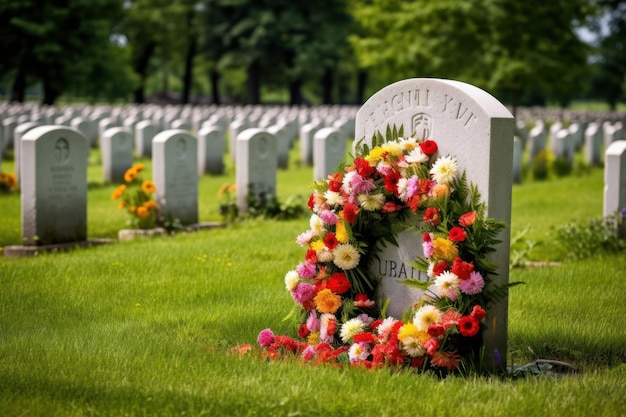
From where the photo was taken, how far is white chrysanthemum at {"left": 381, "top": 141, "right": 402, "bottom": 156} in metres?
5.80

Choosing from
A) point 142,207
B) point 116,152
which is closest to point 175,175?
point 142,207

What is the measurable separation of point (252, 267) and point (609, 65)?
2230 inches

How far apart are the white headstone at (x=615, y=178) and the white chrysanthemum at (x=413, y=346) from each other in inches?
225

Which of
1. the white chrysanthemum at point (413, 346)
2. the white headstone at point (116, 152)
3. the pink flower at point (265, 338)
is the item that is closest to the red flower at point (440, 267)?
the white chrysanthemum at point (413, 346)

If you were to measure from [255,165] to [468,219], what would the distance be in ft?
26.5

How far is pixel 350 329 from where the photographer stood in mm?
5770

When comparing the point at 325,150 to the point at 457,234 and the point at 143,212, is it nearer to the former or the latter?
the point at 143,212

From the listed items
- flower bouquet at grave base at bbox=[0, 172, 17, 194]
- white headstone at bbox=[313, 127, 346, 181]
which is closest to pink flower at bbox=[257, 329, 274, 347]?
white headstone at bbox=[313, 127, 346, 181]

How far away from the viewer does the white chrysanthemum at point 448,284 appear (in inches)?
210

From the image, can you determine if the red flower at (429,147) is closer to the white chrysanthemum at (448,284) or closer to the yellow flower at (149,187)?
the white chrysanthemum at (448,284)

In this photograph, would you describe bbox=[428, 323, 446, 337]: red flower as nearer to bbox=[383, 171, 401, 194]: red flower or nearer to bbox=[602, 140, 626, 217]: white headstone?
bbox=[383, 171, 401, 194]: red flower

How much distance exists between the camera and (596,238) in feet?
34.4

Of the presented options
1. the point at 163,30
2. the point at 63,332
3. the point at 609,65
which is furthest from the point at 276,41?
the point at 63,332

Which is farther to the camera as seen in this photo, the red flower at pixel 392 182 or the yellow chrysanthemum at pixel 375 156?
the yellow chrysanthemum at pixel 375 156
